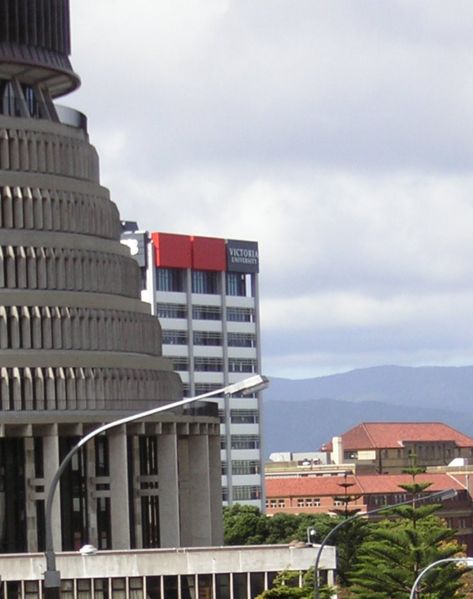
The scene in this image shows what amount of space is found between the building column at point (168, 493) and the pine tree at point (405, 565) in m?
20.2

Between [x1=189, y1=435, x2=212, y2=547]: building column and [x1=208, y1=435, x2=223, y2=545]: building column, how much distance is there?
1.32 meters

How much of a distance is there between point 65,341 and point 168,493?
9.53 metres

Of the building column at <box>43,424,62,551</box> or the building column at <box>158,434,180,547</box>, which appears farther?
the building column at <box>158,434,180,547</box>

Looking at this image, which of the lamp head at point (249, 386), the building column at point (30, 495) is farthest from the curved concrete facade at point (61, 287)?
the lamp head at point (249, 386)

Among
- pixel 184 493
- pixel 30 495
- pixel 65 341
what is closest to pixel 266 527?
pixel 184 493

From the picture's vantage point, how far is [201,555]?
96375 mm

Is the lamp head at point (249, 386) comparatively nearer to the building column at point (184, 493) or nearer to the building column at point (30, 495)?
the building column at point (30, 495)

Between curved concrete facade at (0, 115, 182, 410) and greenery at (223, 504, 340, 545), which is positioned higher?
curved concrete facade at (0, 115, 182, 410)

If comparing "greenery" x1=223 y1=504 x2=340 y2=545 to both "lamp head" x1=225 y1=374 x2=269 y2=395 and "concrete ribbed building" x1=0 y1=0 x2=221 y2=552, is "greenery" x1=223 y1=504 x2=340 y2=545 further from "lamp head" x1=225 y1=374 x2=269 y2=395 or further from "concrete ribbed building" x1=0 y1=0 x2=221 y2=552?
"lamp head" x1=225 y1=374 x2=269 y2=395

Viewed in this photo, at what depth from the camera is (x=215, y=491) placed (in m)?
114

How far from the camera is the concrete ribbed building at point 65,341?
102 metres

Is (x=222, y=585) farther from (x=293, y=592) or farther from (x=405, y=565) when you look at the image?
(x=405, y=565)

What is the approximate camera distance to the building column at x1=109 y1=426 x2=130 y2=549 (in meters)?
104

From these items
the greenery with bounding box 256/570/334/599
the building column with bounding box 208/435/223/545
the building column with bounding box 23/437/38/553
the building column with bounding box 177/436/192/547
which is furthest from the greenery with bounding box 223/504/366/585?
the greenery with bounding box 256/570/334/599
